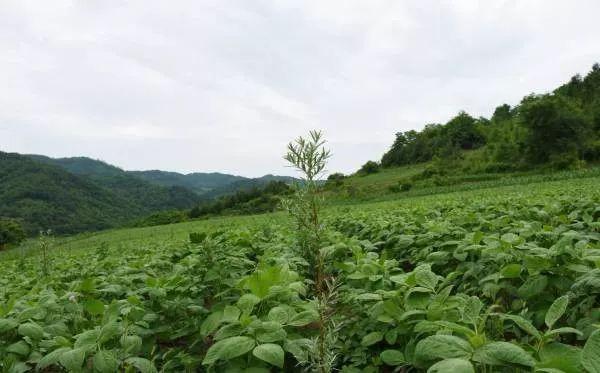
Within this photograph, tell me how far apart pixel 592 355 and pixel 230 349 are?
5.05 ft

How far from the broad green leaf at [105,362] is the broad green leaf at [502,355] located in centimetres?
189

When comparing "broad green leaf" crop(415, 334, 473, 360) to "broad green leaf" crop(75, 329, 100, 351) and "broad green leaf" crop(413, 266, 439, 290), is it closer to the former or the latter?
"broad green leaf" crop(413, 266, 439, 290)

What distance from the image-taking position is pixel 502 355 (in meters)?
1.59

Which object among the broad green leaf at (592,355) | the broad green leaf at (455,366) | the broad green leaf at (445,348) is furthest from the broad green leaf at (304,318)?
the broad green leaf at (592,355)

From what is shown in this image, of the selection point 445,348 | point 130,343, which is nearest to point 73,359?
point 130,343

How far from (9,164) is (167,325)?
178 meters

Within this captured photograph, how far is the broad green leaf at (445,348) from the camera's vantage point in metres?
1.66

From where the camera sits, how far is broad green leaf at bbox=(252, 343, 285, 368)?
2025 mm

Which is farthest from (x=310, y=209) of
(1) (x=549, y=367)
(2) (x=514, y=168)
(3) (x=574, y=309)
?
(2) (x=514, y=168)

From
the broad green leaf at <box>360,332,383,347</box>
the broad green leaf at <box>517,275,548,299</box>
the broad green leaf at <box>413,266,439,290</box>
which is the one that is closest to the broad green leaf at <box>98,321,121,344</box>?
the broad green leaf at <box>360,332,383,347</box>

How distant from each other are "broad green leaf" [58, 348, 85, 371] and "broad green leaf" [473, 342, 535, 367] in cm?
199

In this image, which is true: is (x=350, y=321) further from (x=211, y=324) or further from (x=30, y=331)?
(x=30, y=331)

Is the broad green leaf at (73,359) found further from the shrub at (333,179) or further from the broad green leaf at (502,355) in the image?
the broad green leaf at (502,355)

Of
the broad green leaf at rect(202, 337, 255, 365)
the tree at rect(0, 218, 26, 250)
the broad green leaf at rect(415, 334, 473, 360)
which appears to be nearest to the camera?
the broad green leaf at rect(415, 334, 473, 360)
